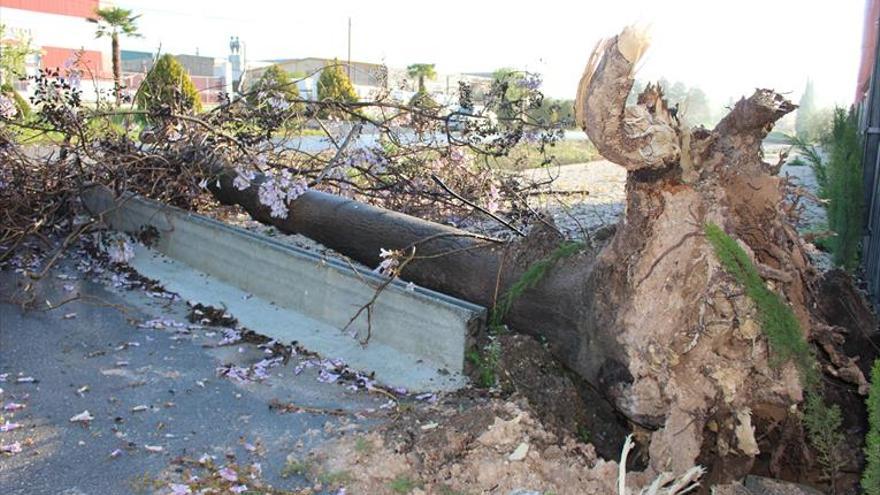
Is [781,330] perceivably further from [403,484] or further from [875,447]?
[403,484]

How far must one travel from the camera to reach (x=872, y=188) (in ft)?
20.0

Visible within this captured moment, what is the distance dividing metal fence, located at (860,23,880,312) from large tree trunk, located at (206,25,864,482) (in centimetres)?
232

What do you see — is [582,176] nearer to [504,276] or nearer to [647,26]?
[504,276]

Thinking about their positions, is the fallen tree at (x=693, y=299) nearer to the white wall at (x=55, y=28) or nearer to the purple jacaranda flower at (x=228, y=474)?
the purple jacaranda flower at (x=228, y=474)

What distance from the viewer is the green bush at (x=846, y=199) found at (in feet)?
19.0

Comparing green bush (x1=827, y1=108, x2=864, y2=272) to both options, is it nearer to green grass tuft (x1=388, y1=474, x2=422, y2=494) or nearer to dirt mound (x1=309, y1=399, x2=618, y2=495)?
dirt mound (x1=309, y1=399, x2=618, y2=495)

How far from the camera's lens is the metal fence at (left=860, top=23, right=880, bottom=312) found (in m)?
5.33

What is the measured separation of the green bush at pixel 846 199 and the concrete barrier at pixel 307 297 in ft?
11.4

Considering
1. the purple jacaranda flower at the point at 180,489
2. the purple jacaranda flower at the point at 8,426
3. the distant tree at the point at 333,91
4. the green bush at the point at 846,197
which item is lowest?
the purple jacaranda flower at the point at 8,426

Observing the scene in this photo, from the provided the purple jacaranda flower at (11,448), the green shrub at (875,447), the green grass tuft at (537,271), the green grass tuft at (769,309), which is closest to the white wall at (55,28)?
the purple jacaranda flower at (11,448)

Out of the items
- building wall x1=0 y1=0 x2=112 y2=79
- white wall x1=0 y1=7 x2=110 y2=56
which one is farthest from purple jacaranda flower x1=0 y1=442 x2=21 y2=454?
white wall x1=0 y1=7 x2=110 y2=56

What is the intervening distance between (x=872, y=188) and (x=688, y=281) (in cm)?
383

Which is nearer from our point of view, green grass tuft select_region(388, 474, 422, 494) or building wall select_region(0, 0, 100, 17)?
green grass tuft select_region(388, 474, 422, 494)

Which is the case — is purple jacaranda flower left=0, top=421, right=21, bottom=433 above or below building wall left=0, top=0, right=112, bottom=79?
below
